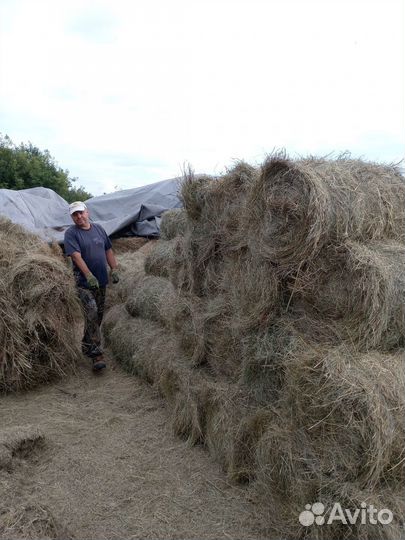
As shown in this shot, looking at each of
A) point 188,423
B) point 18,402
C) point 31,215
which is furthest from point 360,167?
point 31,215

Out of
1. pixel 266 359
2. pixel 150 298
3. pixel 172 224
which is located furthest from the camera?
pixel 172 224

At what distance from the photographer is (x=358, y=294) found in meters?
2.82

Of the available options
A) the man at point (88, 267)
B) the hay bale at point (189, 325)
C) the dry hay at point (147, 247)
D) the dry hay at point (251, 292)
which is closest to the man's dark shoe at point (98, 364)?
the man at point (88, 267)

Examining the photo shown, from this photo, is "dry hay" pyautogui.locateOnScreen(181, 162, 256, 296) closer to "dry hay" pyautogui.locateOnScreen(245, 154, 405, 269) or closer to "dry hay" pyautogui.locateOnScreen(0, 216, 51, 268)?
"dry hay" pyautogui.locateOnScreen(245, 154, 405, 269)

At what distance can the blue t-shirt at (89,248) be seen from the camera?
5.73 meters

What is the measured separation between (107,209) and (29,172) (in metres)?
7.81

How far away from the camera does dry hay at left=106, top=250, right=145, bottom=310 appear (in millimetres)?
6624

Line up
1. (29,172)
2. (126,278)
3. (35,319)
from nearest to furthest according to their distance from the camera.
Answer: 1. (35,319)
2. (126,278)
3. (29,172)

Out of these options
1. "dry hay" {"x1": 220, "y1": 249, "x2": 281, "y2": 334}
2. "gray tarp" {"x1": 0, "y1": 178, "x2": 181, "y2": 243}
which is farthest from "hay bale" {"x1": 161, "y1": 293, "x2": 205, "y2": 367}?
"gray tarp" {"x1": 0, "y1": 178, "x2": 181, "y2": 243}

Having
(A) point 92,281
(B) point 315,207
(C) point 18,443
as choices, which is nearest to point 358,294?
(B) point 315,207

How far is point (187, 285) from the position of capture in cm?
450

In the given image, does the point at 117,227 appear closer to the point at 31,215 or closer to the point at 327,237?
the point at 31,215

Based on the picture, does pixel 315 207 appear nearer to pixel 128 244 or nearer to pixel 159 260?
pixel 159 260

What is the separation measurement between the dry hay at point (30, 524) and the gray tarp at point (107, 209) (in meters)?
5.61
